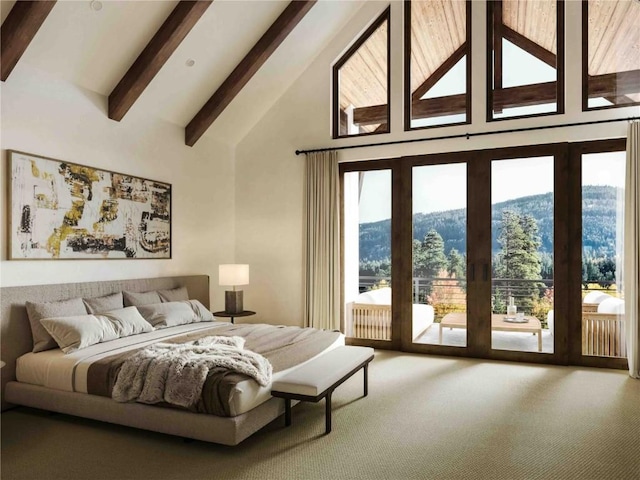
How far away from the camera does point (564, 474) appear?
9.03 ft

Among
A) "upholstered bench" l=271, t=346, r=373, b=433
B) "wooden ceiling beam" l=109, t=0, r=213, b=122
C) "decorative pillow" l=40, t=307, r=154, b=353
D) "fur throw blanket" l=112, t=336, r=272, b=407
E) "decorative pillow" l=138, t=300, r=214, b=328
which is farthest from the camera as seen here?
"decorative pillow" l=138, t=300, r=214, b=328

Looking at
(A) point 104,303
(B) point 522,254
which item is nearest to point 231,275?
(A) point 104,303

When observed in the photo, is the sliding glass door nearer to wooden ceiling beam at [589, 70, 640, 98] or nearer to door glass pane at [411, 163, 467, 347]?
door glass pane at [411, 163, 467, 347]

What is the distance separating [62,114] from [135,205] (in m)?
1.13

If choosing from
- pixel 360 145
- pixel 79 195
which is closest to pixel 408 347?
pixel 360 145

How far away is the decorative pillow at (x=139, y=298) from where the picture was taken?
15.8 feet

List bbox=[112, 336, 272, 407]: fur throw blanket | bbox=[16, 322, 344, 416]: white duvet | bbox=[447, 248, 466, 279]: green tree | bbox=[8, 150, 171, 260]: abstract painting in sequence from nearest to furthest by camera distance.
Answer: bbox=[112, 336, 272, 407]: fur throw blanket < bbox=[16, 322, 344, 416]: white duvet < bbox=[8, 150, 171, 260]: abstract painting < bbox=[447, 248, 466, 279]: green tree

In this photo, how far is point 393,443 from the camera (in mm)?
3176

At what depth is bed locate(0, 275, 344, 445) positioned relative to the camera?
299 centimetres

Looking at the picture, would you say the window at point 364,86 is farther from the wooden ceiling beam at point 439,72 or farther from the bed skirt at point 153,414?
the bed skirt at point 153,414

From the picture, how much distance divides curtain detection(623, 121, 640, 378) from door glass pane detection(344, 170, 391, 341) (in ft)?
8.15

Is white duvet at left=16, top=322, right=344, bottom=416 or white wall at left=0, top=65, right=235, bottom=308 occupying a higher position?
white wall at left=0, top=65, right=235, bottom=308

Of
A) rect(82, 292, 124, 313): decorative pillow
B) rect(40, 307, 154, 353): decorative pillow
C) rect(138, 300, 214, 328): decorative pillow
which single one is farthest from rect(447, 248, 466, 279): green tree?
rect(82, 292, 124, 313): decorative pillow

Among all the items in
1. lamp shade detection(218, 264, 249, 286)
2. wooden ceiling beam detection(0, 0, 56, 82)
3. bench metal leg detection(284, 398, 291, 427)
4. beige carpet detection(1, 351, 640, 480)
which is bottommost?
beige carpet detection(1, 351, 640, 480)
